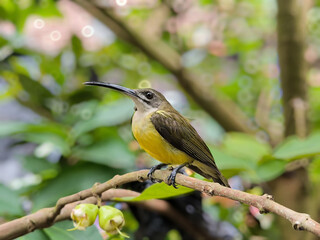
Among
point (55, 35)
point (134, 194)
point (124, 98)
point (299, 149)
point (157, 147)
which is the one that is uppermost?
point (55, 35)

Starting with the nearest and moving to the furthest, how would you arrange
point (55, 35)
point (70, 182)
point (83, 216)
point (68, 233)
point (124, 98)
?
point (83, 216), point (68, 233), point (70, 182), point (124, 98), point (55, 35)

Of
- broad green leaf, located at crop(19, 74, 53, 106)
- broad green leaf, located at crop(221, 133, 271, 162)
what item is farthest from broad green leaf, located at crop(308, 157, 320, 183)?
broad green leaf, located at crop(19, 74, 53, 106)

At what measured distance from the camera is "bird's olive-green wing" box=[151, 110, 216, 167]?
735mm

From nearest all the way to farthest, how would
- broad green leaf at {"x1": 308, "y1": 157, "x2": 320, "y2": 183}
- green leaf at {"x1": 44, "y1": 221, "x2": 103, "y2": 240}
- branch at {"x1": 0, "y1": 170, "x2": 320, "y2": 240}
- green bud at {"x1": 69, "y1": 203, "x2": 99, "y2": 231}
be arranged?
1. branch at {"x1": 0, "y1": 170, "x2": 320, "y2": 240}
2. green bud at {"x1": 69, "y1": 203, "x2": 99, "y2": 231}
3. green leaf at {"x1": 44, "y1": 221, "x2": 103, "y2": 240}
4. broad green leaf at {"x1": 308, "y1": 157, "x2": 320, "y2": 183}

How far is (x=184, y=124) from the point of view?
30.6 inches

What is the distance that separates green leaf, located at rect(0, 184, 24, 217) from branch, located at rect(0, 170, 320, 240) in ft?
0.74

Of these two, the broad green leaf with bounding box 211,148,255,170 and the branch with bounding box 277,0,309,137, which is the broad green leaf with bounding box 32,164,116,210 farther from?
the branch with bounding box 277,0,309,137

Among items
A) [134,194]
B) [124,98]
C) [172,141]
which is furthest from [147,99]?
[124,98]

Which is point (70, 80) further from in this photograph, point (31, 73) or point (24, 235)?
point (24, 235)

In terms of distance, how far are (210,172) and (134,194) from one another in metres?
0.14

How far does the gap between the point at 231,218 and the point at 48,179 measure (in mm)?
550

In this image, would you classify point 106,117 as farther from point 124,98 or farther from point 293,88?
point 293,88

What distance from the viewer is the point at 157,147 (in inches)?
29.7

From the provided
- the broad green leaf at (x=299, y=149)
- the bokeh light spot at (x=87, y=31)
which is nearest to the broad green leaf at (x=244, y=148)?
the broad green leaf at (x=299, y=149)
